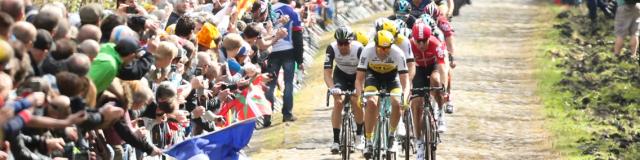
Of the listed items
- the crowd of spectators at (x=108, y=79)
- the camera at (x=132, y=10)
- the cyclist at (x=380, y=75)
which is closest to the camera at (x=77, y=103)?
the crowd of spectators at (x=108, y=79)

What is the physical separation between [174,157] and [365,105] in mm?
5035

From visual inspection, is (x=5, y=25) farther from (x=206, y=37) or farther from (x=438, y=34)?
(x=438, y=34)

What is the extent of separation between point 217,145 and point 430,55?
17.7 ft

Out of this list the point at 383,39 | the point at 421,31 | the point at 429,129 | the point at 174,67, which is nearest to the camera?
the point at 174,67

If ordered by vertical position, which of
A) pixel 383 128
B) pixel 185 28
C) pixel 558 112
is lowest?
pixel 558 112

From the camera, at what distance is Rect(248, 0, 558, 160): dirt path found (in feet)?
70.5

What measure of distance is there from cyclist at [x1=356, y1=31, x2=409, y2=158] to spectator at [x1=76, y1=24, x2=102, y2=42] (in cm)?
547

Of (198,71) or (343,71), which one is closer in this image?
(198,71)

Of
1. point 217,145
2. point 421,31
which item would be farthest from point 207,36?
point 217,145

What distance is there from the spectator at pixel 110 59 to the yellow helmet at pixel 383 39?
5.09 meters

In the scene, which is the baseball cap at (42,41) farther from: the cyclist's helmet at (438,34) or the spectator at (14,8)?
the cyclist's helmet at (438,34)

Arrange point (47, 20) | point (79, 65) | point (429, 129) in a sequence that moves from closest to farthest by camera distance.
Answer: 1. point (79, 65)
2. point (47, 20)
3. point (429, 129)

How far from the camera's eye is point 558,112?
25875 mm

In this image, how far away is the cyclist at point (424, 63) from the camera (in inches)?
761
